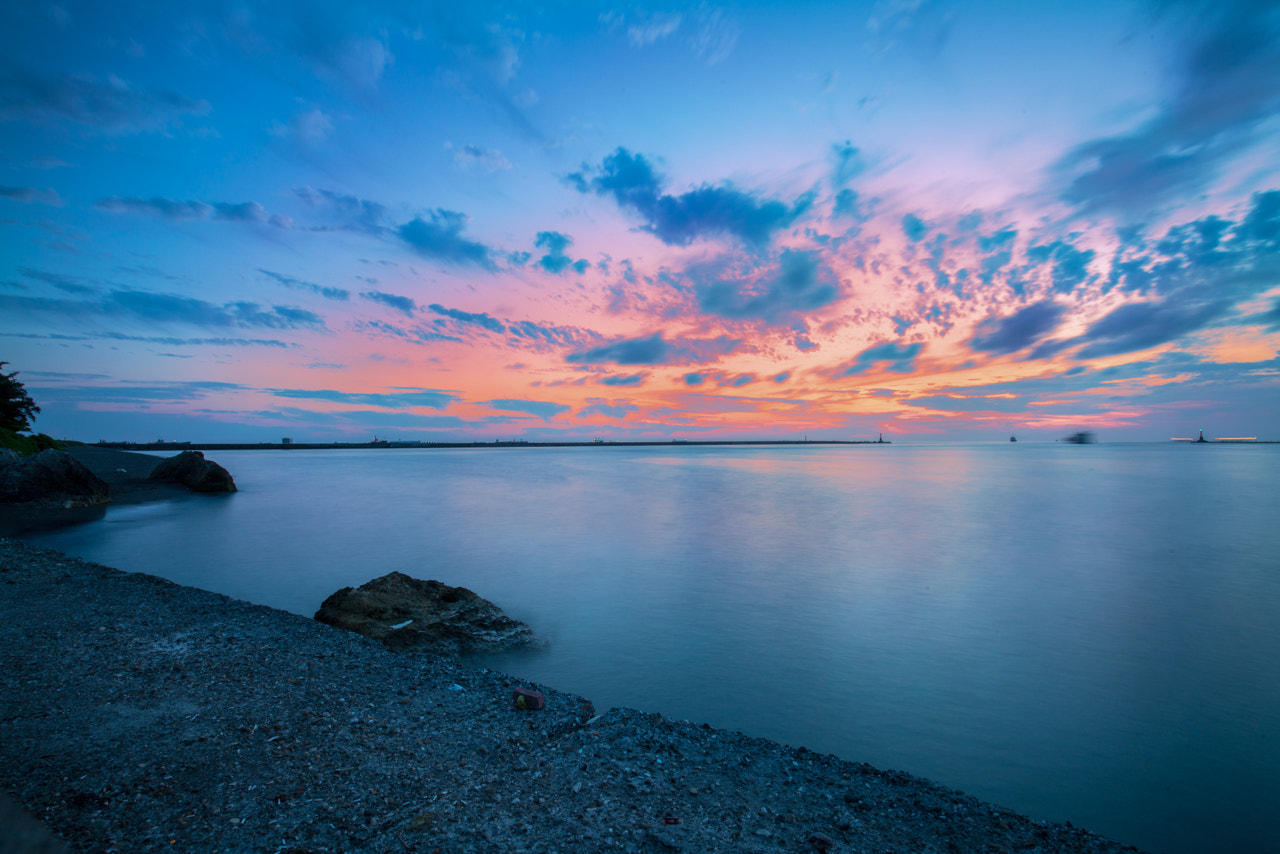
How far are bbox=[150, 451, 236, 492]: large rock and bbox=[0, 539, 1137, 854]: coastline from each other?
80.2ft

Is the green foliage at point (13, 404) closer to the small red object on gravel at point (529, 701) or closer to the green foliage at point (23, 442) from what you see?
the green foliage at point (23, 442)

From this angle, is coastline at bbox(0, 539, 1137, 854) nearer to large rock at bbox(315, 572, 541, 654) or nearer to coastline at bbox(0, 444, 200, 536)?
large rock at bbox(315, 572, 541, 654)

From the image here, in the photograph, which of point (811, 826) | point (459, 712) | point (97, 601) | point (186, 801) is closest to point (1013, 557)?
point (811, 826)

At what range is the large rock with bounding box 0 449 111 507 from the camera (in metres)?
17.1

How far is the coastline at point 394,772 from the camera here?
3203 millimetres

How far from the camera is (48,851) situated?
2.86 feet

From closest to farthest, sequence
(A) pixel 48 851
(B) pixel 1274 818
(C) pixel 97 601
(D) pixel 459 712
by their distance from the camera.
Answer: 1. (A) pixel 48 851
2. (B) pixel 1274 818
3. (D) pixel 459 712
4. (C) pixel 97 601

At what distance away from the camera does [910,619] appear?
9.33 metres

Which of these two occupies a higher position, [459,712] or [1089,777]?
[459,712]

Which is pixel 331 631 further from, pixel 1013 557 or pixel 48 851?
pixel 1013 557

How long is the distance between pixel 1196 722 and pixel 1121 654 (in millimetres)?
1962

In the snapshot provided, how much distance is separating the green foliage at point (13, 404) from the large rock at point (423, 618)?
28.3 m

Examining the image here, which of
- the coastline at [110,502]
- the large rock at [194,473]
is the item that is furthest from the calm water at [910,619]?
the large rock at [194,473]

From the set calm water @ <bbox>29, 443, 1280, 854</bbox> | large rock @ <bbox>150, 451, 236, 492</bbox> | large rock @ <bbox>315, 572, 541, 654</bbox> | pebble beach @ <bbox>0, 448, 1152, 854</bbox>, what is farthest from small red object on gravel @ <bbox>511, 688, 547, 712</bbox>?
large rock @ <bbox>150, 451, 236, 492</bbox>
